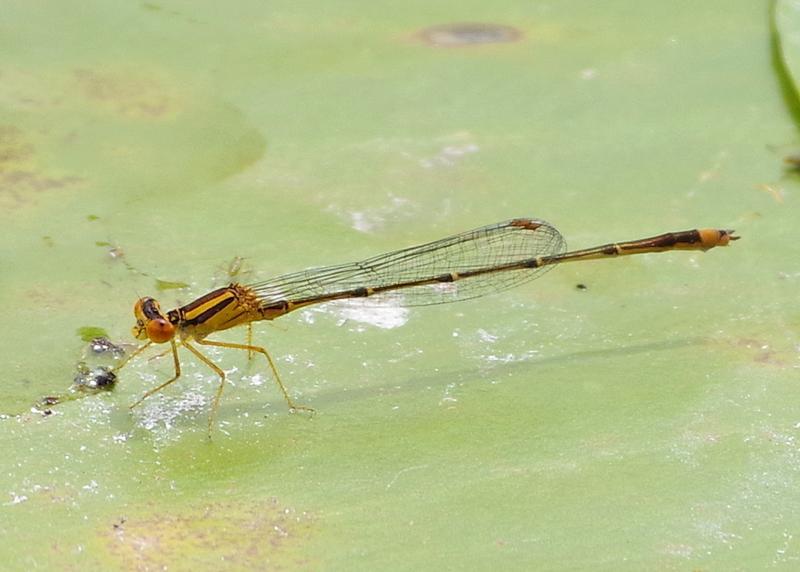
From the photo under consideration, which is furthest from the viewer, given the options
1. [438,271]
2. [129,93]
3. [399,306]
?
[129,93]

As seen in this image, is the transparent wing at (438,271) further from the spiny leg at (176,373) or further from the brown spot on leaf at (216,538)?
the brown spot on leaf at (216,538)

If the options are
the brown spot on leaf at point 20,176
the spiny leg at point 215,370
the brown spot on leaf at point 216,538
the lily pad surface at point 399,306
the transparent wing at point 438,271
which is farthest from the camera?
the brown spot on leaf at point 20,176

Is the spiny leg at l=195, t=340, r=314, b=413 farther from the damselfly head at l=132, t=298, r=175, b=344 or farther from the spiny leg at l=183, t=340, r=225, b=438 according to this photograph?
the damselfly head at l=132, t=298, r=175, b=344

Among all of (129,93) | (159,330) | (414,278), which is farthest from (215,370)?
(129,93)

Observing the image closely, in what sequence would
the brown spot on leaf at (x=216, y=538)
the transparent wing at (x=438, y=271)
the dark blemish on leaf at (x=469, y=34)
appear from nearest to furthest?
the brown spot on leaf at (x=216, y=538) < the transparent wing at (x=438, y=271) < the dark blemish on leaf at (x=469, y=34)

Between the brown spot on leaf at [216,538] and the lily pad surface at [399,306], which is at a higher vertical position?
the lily pad surface at [399,306]

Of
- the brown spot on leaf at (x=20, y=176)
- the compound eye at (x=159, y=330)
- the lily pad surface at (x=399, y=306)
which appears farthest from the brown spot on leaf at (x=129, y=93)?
the compound eye at (x=159, y=330)

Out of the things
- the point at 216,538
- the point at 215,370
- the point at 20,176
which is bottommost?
the point at 216,538

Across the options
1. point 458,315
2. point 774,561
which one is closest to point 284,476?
point 458,315

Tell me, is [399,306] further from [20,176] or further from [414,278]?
[20,176]
